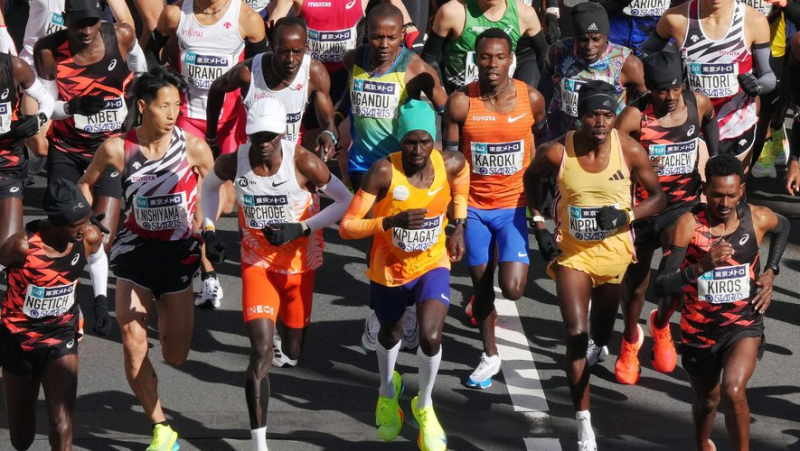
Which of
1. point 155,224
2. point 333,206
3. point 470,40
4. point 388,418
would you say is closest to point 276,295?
point 333,206

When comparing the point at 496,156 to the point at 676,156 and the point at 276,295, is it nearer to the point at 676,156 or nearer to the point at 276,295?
the point at 676,156

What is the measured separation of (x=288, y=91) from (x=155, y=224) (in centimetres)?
171

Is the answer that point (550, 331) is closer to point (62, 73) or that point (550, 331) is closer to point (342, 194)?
point (342, 194)

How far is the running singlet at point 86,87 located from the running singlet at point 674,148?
371cm

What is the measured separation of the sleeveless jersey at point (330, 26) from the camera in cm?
1078

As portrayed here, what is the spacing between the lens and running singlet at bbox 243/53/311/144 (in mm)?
9555

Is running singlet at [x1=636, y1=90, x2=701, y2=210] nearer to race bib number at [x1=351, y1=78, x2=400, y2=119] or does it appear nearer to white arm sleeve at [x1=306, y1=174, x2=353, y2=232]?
race bib number at [x1=351, y1=78, x2=400, y2=119]

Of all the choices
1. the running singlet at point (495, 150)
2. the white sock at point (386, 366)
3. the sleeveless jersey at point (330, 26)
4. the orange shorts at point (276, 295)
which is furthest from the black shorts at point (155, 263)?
the sleeveless jersey at point (330, 26)

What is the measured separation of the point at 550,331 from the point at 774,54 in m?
3.62

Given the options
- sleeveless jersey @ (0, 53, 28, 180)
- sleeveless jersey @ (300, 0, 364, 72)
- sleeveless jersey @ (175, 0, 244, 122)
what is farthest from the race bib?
sleeveless jersey @ (0, 53, 28, 180)

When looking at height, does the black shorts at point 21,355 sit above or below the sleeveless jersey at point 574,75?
below

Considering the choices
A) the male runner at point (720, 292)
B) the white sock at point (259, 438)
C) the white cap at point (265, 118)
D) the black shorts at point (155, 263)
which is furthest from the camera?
the black shorts at point (155, 263)

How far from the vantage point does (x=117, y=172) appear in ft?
27.6

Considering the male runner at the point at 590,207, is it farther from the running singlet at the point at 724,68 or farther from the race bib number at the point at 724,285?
the running singlet at the point at 724,68
